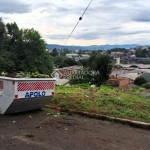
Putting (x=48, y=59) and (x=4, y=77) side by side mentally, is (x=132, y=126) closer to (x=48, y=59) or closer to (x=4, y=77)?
(x=4, y=77)

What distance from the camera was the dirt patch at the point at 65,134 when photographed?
401cm

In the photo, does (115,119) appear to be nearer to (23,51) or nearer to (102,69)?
(23,51)

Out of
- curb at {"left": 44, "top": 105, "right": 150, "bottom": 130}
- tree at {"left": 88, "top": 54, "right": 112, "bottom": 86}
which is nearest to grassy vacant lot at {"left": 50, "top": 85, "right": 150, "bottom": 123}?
curb at {"left": 44, "top": 105, "right": 150, "bottom": 130}

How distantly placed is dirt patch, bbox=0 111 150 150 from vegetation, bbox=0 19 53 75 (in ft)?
114

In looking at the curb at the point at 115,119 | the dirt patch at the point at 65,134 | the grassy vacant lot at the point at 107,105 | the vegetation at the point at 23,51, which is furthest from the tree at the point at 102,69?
the dirt patch at the point at 65,134

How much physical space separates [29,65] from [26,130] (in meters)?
37.1

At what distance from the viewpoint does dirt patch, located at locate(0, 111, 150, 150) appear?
4.01m

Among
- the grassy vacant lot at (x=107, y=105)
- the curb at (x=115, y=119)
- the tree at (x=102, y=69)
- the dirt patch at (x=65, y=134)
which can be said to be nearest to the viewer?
the dirt patch at (x=65, y=134)

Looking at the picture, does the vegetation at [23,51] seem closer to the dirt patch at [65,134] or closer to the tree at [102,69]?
the tree at [102,69]

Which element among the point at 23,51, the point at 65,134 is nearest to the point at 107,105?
the point at 65,134

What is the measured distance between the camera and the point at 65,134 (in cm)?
457

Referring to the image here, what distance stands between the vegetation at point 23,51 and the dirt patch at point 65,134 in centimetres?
3473

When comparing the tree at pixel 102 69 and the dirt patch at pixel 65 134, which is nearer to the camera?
the dirt patch at pixel 65 134

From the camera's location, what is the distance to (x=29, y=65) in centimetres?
4106
